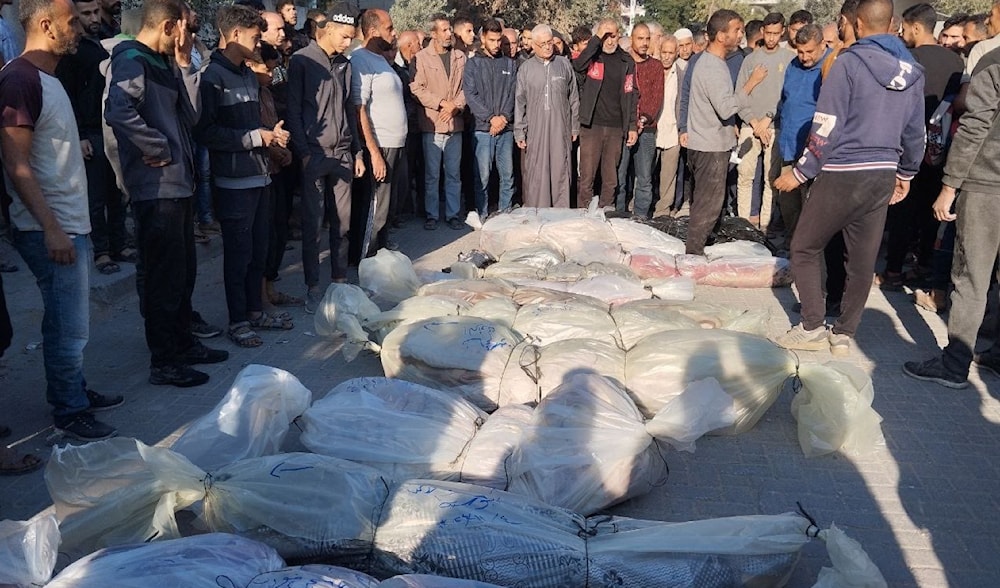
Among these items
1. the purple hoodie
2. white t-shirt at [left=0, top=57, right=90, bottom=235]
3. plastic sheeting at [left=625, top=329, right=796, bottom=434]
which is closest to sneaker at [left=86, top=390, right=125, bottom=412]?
white t-shirt at [left=0, top=57, right=90, bottom=235]

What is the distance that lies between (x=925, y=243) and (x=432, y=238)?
454 centimetres

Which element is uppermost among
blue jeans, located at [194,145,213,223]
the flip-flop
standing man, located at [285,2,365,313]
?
standing man, located at [285,2,365,313]

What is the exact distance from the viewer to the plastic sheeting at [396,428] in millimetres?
3092

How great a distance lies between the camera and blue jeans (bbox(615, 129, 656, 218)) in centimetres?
851

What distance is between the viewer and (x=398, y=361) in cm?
408

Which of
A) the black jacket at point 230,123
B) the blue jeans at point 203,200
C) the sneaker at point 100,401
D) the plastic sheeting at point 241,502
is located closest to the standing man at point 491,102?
the blue jeans at point 203,200

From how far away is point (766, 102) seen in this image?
779 cm

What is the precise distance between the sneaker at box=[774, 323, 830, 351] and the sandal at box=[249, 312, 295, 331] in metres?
3.24

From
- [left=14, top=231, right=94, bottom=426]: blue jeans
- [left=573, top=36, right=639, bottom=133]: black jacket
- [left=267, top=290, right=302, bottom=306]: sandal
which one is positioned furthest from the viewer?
[left=573, top=36, right=639, bottom=133]: black jacket

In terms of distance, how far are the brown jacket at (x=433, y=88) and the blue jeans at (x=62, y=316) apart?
4812 mm

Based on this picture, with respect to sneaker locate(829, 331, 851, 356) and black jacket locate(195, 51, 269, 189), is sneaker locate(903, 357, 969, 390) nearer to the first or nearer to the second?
sneaker locate(829, 331, 851, 356)

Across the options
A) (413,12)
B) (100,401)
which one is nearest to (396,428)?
(100,401)

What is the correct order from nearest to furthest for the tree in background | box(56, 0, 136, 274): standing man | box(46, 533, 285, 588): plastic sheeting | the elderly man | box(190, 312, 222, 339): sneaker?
box(46, 533, 285, 588): plastic sheeting → box(190, 312, 222, 339): sneaker → box(56, 0, 136, 274): standing man → the elderly man → the tree in background

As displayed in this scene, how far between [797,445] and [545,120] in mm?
5129
